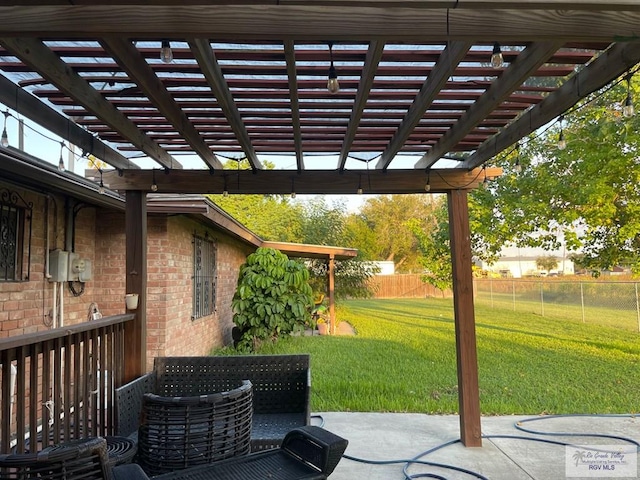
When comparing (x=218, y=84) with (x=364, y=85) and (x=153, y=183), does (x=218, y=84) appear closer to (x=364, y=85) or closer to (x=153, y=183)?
(x=364, y=85)

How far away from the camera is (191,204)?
16.6 feet

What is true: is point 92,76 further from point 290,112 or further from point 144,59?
point 290,112

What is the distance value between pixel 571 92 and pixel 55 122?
2.88 metres

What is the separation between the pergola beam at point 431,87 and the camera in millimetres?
1950

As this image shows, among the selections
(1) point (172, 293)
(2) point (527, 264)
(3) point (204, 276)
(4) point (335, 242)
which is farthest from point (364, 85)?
(2) point (527, 264)

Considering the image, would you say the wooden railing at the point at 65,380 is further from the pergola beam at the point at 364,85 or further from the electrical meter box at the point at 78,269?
the pergola beam at the point at 364,85

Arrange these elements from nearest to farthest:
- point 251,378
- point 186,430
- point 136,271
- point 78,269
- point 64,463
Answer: point 64,463
point 186,430
point 251,378
point 136,271
point 78,269

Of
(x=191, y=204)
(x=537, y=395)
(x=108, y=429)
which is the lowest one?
(x=537, y=395)

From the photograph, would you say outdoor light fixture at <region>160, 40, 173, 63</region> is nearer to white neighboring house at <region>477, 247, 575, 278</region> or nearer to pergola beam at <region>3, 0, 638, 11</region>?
pergola beam at <region>3, 0, 638, 11</region>

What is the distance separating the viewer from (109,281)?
17.0 feet

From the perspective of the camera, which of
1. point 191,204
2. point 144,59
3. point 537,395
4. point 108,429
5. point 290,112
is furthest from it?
point 537,395

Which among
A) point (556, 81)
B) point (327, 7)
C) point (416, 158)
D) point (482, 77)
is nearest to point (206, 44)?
point (327, 7)

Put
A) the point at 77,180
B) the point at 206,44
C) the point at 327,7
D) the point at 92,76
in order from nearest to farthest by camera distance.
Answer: the point at 327,7, the point at 206,44, the point at 92,76, the point at 77,180

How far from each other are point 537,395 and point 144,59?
18.0ft
